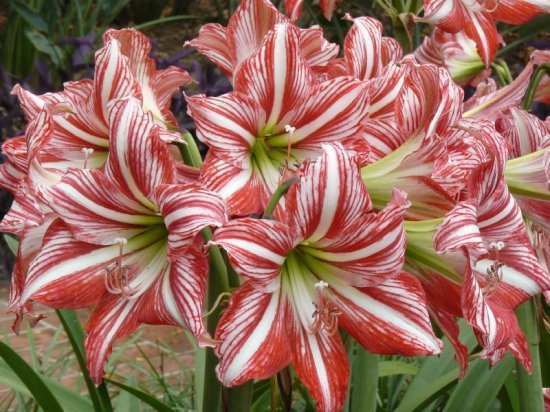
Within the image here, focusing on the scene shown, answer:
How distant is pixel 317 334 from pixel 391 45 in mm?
431

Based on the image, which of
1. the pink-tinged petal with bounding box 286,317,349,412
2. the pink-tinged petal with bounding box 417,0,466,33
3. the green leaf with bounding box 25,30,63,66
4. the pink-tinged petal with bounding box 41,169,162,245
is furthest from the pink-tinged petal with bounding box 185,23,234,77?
the green leaf with bounding box 25,30,63,66

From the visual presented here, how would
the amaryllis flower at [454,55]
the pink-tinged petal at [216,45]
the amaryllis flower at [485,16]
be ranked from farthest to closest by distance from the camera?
the amaryllis flower at [454,55], the amaryllis flower at [485,16], the pink-tinged petal at [216,45]

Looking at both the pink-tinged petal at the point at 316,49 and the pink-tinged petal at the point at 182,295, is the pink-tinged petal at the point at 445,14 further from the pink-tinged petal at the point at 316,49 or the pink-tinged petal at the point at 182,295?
the pink-tinged petal at the point at 182,295

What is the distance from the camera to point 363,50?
3.47 ft

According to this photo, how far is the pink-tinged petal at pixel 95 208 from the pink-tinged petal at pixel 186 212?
5 centimetres

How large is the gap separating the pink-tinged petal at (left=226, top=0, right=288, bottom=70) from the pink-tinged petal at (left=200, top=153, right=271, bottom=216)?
14cm

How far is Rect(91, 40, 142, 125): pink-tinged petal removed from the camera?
2.95ft

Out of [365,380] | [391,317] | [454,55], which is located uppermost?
[391,317]

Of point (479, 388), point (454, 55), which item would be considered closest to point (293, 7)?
point (454, 55)

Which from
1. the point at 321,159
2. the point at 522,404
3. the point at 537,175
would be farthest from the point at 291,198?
the point at 522,404

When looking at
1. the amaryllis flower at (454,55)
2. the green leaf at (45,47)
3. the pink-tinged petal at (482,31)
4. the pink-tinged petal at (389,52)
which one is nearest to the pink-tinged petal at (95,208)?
the pink-tinged petal at (389,52)

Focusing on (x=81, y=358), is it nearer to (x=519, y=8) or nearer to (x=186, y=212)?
(x=186, y=212)

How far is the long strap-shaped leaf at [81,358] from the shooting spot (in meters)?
1.35

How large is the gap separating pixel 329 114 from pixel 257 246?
0.57 ft
